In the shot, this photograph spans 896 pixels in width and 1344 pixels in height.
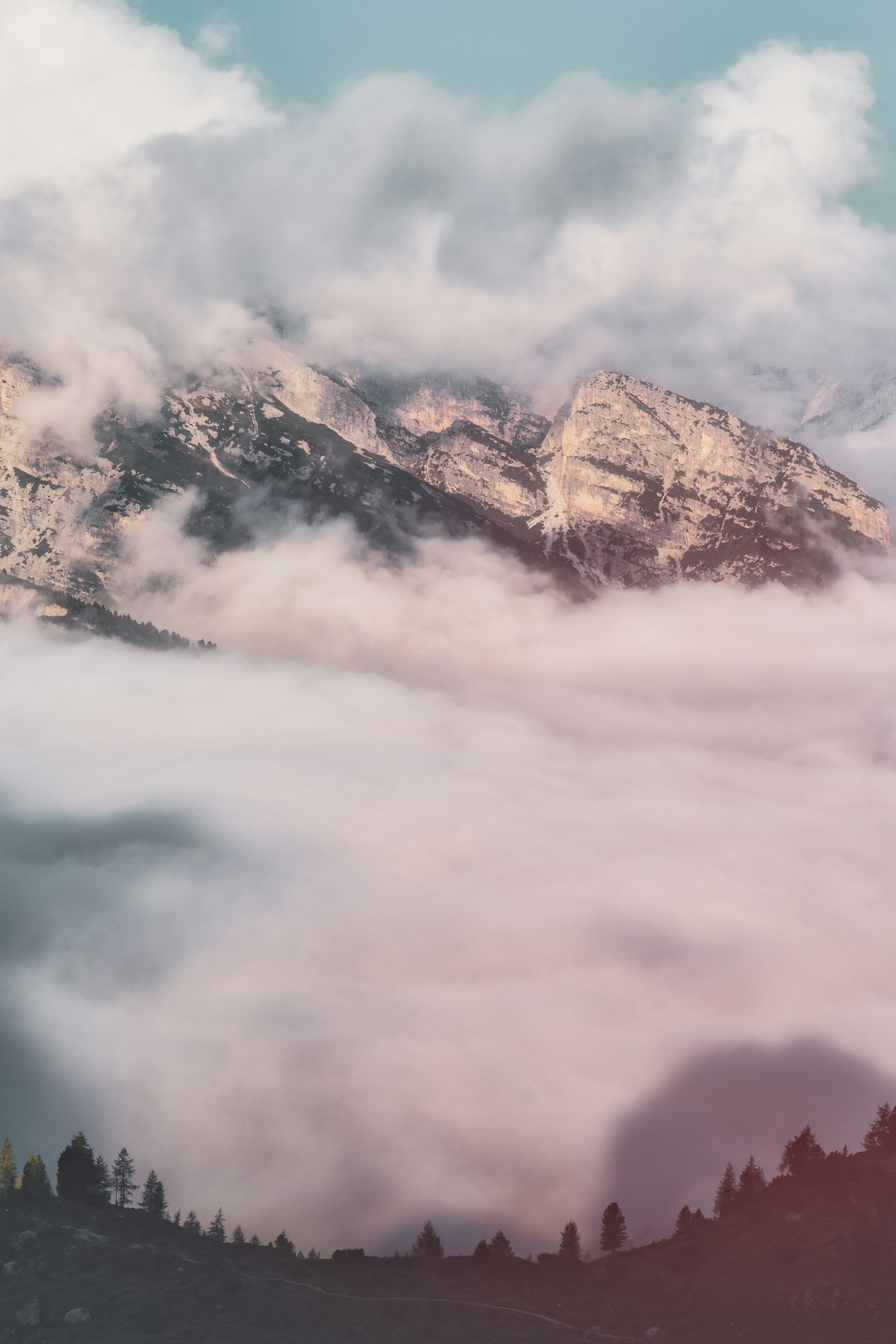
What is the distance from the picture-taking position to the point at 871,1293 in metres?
198

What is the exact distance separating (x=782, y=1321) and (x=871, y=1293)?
53.6ft

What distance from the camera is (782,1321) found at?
19962 centimetres
